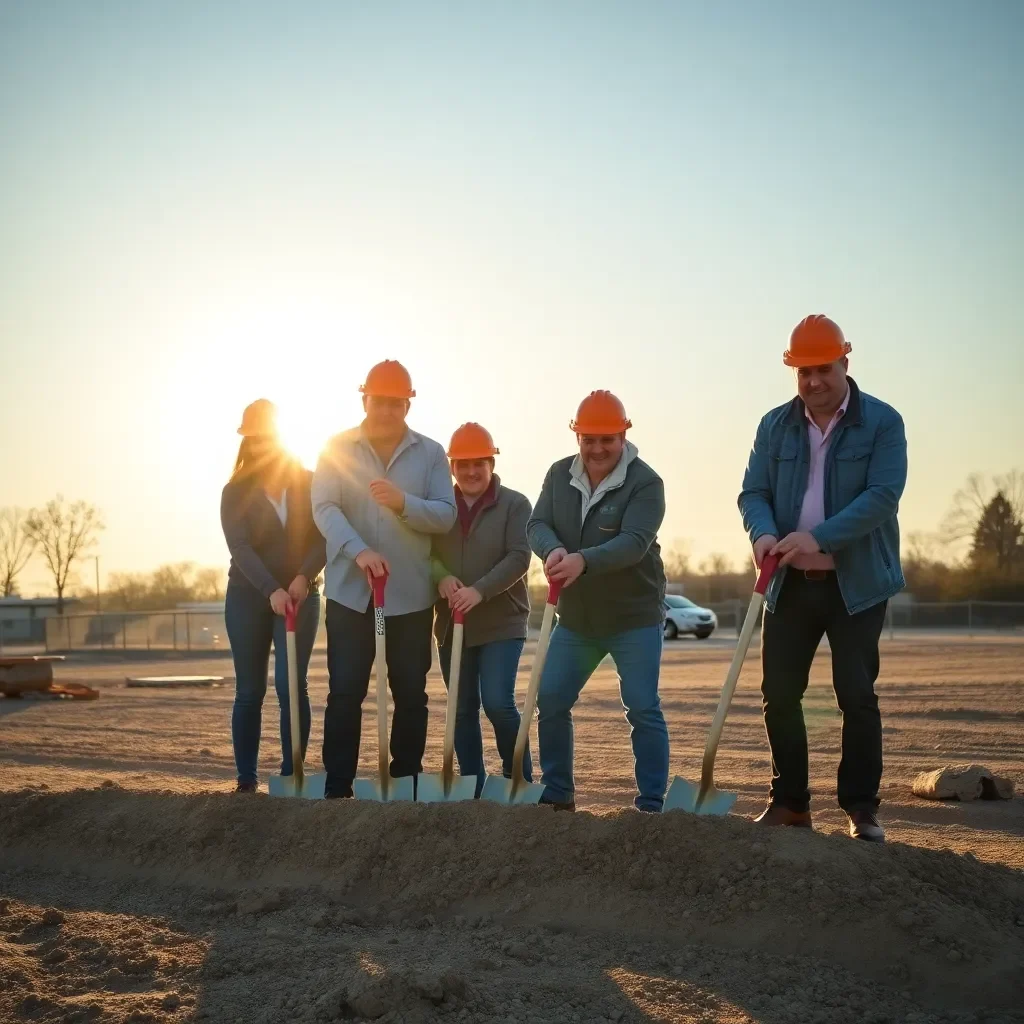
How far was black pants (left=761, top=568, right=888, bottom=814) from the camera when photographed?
4.67 m

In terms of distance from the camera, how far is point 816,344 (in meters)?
4.70

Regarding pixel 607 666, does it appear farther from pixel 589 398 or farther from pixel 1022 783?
pixel 589 398

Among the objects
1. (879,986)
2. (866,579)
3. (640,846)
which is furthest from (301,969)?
(866,579)

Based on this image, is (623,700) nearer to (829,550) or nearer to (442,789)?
(442,789)

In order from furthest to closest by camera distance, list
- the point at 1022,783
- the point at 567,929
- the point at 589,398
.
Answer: the point at 1022,783 → the point at 589,398 → the point at 567,929

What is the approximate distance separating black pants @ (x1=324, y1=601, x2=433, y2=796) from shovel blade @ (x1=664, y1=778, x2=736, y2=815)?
4.50 ft

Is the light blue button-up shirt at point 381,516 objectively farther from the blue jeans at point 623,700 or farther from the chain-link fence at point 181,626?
the chain-link fence at point 181,626

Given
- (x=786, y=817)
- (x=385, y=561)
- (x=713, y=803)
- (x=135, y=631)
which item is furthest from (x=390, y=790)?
(x=135, y=631)

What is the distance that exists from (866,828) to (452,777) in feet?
6.37

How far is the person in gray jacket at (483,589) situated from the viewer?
568 centimetres

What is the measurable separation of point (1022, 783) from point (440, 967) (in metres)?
5.03

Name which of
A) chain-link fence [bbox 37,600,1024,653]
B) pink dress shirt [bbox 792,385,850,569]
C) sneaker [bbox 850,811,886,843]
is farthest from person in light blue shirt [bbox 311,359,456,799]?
chain-link fence [bbox 37,600,1024,653]

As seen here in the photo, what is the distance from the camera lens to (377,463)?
5.84 meters

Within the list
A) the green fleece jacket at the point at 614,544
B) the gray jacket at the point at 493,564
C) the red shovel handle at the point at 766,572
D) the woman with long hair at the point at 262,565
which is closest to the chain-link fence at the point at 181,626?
the woman with long hair at the point at 262,565
